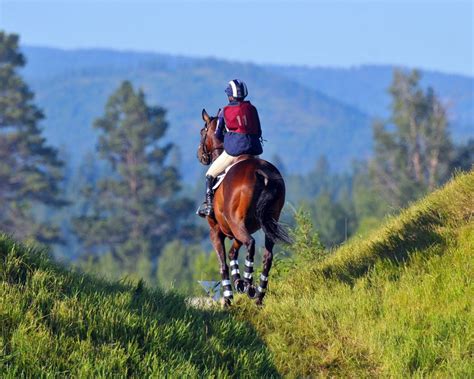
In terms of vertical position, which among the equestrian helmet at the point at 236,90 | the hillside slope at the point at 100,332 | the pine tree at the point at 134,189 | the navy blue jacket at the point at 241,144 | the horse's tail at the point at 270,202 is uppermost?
the equestrian helmet at the point at 236,90

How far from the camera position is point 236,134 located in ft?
50.0

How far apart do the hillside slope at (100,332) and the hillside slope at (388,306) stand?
655 millimetres

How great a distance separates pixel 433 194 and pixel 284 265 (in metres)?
2.92

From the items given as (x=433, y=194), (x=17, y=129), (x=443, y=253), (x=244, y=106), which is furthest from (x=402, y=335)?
(x=17, y=129)

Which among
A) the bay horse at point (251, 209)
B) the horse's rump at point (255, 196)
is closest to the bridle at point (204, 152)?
the bay horse at point (251, 209)

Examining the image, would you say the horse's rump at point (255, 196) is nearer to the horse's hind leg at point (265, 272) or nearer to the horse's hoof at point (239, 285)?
the horse's hind leg at point (265, 272)

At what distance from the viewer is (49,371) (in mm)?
10414

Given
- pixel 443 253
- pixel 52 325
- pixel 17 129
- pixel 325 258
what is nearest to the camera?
pixel 52 325

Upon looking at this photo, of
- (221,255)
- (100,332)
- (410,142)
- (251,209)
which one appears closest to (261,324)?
(251,209)

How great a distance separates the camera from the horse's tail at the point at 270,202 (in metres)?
14.2

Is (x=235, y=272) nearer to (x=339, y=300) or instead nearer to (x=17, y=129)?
(x=339, y=300)

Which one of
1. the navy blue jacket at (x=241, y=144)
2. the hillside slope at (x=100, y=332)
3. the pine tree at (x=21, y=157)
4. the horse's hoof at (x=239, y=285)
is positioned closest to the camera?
the hillside slope at (x=100, y=332)

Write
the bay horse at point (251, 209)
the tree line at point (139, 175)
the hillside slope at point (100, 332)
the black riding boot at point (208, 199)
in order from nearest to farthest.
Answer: the hillside slope at point (100, 332) → the bay horse at point (251, 209) → the black riding boot at point (208, 199) → the tree line at point (139, 175)

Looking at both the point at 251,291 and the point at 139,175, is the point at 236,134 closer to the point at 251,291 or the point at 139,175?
the point at 251,291
